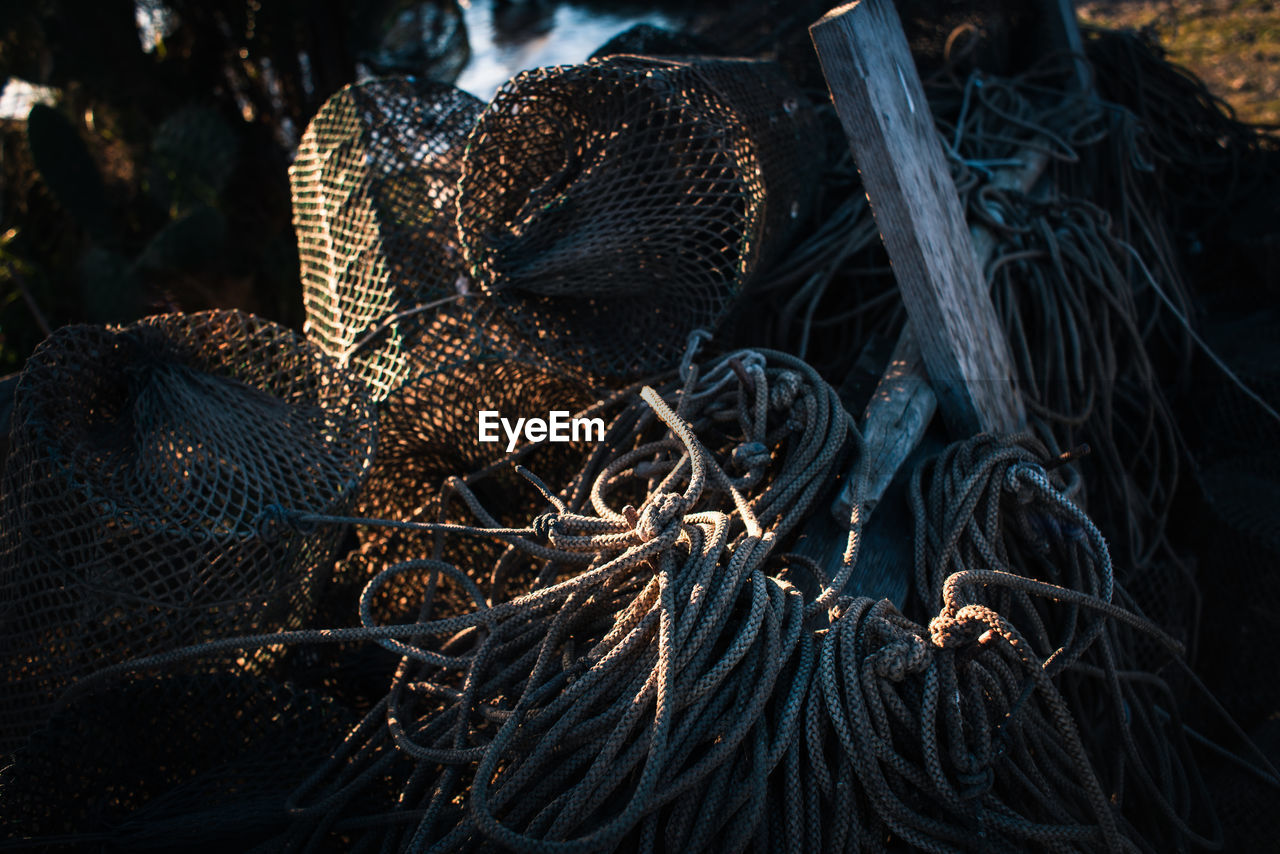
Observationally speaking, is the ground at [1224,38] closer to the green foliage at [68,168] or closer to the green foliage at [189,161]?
Answer: the green foliage at [189,161]

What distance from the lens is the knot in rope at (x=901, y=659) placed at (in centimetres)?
114

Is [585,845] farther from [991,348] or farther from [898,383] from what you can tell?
[991,348]

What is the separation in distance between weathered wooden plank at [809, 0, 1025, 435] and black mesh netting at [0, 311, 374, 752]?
1.16 metres

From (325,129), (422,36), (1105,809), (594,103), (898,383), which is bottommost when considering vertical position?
(1105,809)

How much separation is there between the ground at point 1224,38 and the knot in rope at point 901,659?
445 centimetres

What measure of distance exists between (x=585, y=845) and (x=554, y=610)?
0.45 meters

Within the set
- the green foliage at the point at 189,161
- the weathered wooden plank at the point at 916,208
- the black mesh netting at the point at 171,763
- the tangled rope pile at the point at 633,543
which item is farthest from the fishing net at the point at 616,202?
the green foliage at the point at 189,161

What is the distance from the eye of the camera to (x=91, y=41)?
4.44m

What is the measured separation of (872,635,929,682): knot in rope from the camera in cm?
114

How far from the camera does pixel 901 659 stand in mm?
1140

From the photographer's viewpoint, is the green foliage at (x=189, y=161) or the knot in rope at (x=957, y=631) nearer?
the knot in rope at (x=957, y=631)

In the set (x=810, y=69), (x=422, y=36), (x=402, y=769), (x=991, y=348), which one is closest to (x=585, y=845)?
(x=402, y=769)

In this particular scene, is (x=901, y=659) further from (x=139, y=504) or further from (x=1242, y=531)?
(x=1242, y=531)

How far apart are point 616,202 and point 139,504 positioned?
1188 mm
